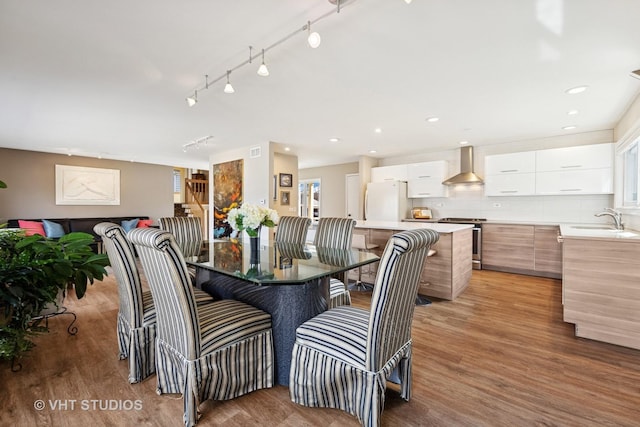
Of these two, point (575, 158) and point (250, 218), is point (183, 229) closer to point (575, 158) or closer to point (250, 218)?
point (250, 218)

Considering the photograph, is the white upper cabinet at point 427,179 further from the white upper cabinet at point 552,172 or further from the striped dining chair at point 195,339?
the striped dining chair at point 195,339

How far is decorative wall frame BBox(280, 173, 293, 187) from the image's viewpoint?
250 inches

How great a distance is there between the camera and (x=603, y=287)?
2.32 meters

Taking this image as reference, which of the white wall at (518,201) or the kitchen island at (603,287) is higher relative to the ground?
the white wall at (518,201)

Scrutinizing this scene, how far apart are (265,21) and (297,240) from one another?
2049 millimetres

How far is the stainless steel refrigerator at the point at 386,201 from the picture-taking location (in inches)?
232

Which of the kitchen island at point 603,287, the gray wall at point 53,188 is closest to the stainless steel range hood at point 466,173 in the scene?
the kitchen island at point 603,287

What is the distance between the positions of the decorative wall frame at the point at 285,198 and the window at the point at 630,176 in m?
5.26

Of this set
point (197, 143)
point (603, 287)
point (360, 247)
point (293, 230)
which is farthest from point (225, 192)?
point (603, 287)

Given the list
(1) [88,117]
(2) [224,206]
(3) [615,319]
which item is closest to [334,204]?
(2) [224,206]

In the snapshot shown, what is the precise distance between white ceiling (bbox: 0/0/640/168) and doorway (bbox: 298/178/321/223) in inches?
167

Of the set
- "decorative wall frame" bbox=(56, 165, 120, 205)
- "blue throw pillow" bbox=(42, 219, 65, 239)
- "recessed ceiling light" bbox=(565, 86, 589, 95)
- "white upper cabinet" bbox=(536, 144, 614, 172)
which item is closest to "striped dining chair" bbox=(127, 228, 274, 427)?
"recessed ceiling light" bbox=(565, 86, 589, 95)

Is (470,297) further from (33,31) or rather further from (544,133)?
(33,31)

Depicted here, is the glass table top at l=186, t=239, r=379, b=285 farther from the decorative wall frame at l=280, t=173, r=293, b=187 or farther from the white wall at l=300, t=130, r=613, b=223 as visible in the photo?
the white wall at l=300, t=130, r=613, b=223
